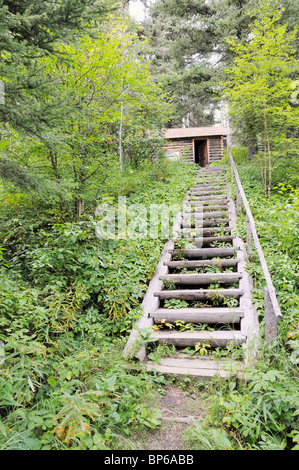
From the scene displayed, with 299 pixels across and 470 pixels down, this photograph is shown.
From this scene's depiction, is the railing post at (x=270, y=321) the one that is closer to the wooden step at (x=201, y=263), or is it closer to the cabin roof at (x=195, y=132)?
the wooden step at (x=201, y=263)

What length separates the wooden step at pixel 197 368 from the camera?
8.67ft

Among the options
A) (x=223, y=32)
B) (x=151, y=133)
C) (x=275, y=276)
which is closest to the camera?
(x=275, y=276)

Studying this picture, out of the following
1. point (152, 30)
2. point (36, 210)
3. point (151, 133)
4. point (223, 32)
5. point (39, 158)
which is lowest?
point (36, 210)

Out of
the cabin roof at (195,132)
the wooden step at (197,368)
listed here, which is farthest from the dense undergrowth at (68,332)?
the cabin roof at (195,132)

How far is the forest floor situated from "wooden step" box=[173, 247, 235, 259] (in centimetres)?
278

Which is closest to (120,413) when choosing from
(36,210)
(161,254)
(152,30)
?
(161,254)

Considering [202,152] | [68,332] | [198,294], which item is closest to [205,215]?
[198,294]

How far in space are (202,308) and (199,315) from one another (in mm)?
304

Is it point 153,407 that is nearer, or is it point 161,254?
point 153,407

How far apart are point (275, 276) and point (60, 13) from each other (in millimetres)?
4197

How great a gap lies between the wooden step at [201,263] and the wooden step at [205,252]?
0.35m

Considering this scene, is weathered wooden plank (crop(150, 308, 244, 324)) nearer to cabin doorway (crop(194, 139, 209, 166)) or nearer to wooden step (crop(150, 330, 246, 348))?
wooden step (crop(150, 330, 246, 348))

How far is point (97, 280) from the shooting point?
12.5 feet

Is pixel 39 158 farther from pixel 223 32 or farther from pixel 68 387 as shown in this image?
pixel 223 32
